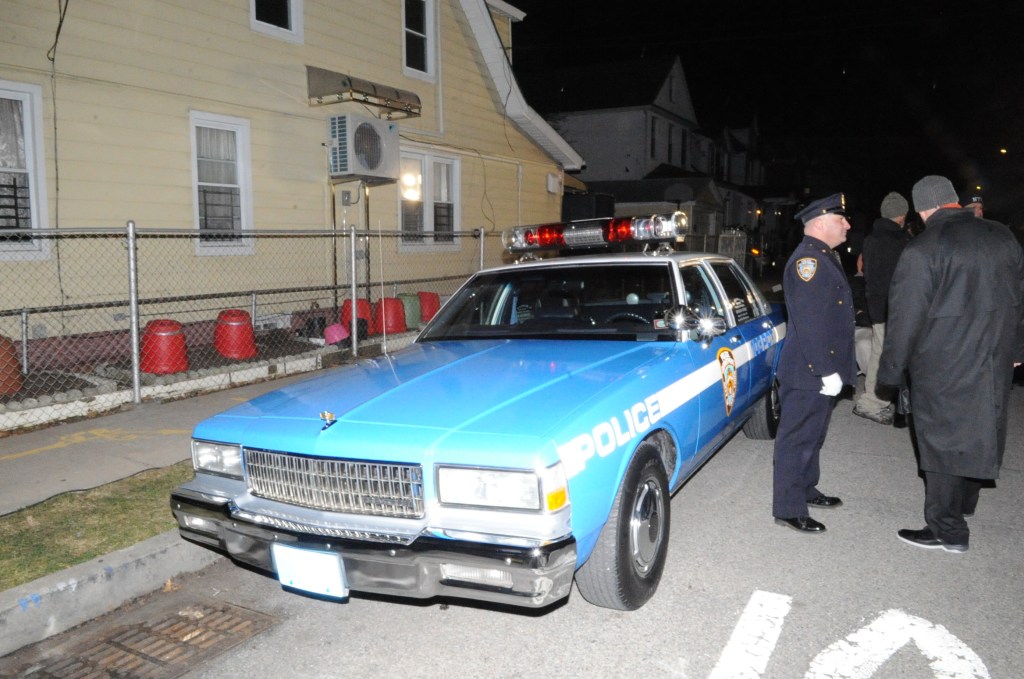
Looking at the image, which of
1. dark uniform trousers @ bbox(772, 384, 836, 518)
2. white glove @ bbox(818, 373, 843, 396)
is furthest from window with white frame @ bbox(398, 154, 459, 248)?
white glove @ bbox(818, 373, 843, 396)

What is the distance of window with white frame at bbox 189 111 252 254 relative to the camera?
895cm

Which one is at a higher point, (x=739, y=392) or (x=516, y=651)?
(x=739, y=392)

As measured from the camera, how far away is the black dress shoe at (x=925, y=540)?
4.04m

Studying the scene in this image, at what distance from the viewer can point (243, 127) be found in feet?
30.7

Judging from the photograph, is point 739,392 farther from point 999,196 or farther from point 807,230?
point 999,196

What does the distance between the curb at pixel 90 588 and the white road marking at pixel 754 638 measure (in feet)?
9.03

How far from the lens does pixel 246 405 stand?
11.8 ft

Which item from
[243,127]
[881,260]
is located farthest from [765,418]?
[243,127]

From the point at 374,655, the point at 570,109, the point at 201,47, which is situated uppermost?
the point at 570,109

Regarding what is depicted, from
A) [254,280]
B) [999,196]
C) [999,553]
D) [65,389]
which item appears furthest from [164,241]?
[999,196]

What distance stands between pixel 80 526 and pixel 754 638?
3.53 meters

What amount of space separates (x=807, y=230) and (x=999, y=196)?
161ft

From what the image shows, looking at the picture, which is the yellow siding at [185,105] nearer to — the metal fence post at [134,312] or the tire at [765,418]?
the metal fence post at [134,312]

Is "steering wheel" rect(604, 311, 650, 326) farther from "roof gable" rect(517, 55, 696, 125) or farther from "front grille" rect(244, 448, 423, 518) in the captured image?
"roof gable" rect(517, 55, 696, 125)
